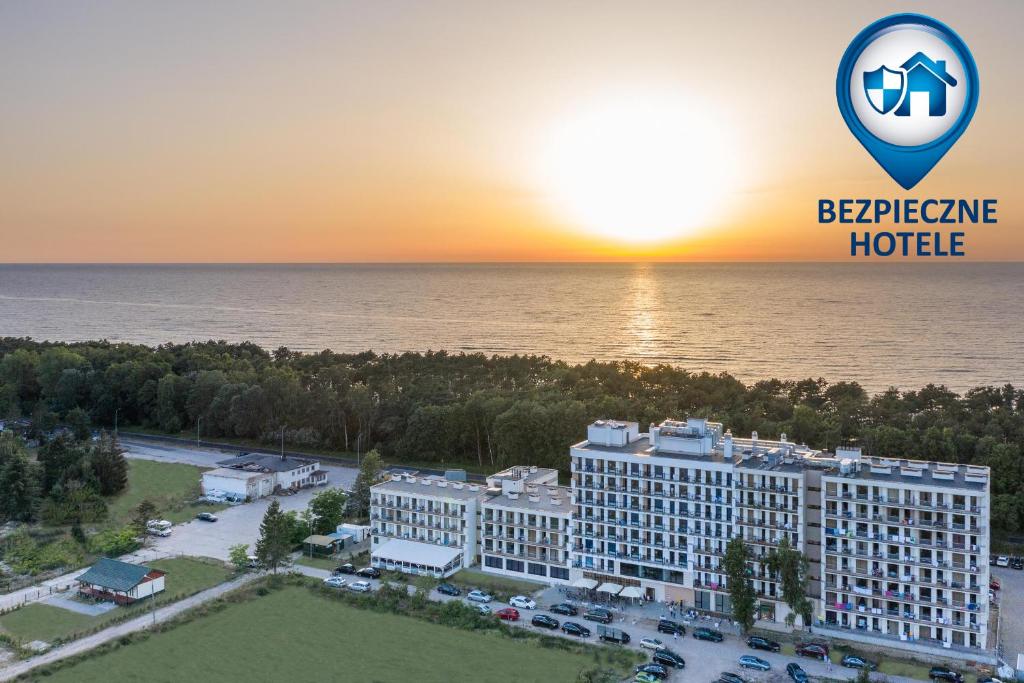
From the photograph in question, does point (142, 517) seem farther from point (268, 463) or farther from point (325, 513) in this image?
point (268, 463)

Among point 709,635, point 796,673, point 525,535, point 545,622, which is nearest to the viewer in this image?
point 796,673

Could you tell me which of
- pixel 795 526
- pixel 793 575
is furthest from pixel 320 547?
pixel 795 526

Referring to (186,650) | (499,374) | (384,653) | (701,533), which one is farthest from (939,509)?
(499,374)

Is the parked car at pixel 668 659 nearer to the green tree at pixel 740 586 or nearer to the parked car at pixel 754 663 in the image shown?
the parked car at pixel 754 663

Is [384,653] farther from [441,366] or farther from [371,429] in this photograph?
[441,366]

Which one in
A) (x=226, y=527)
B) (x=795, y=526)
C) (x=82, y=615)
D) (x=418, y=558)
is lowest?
(x=82, y=615)

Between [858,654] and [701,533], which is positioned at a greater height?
[701,533]

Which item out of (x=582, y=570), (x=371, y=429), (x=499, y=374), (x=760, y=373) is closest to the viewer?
(x=582, y=570)
